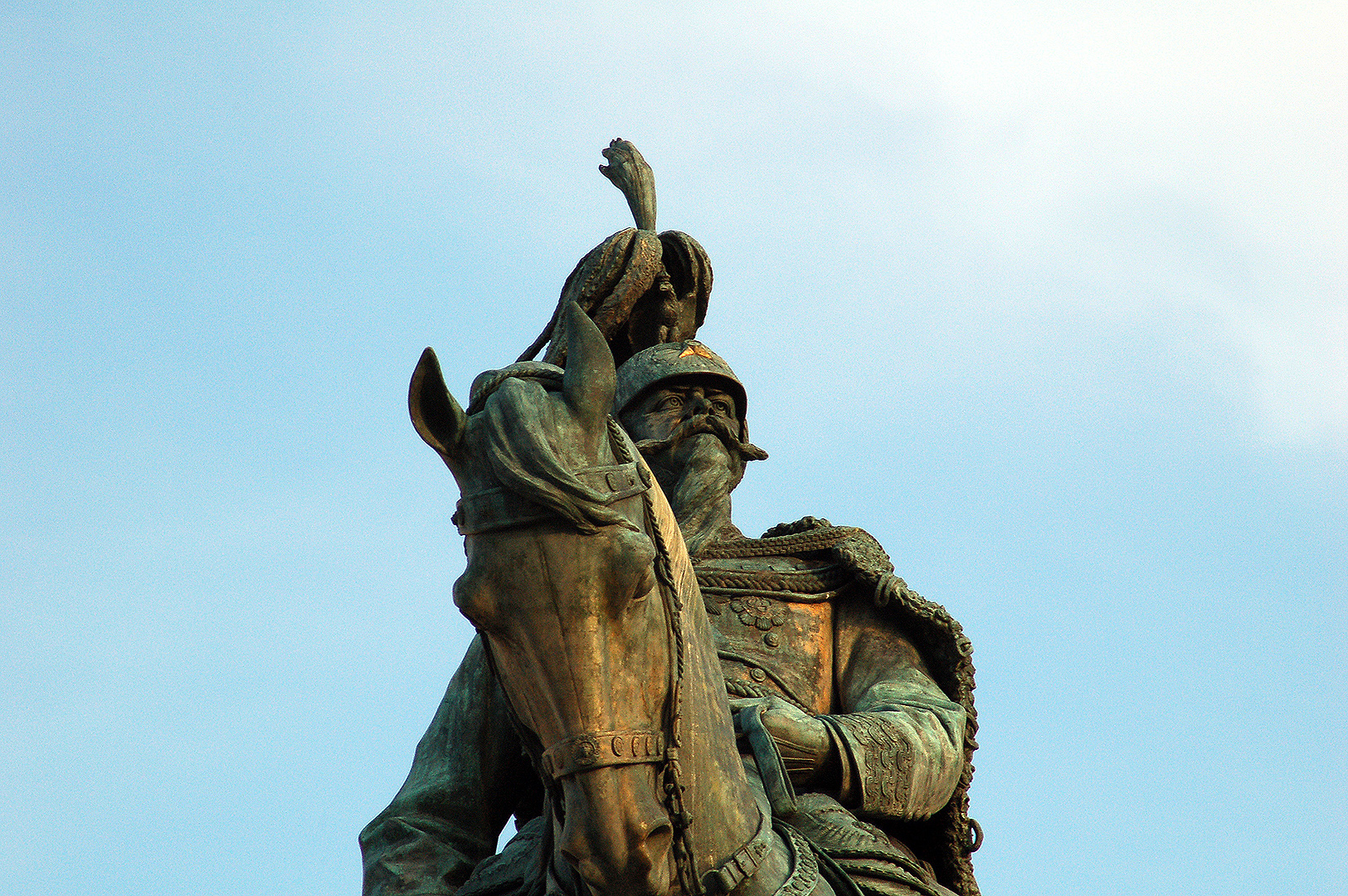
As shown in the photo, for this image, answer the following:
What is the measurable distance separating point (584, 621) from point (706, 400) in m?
4.45

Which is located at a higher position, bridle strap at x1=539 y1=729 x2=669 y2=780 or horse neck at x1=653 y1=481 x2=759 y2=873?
horse neck at x1=653 y1=481 x2=759 y2=873

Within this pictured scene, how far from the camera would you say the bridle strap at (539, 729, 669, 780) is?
5.98 meters

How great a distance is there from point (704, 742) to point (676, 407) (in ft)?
12.6

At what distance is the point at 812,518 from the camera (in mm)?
10188

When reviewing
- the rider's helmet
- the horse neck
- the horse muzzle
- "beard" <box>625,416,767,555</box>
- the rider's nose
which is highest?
the rider's helmet

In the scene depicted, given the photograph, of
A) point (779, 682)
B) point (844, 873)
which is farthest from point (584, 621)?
point (779, 682)

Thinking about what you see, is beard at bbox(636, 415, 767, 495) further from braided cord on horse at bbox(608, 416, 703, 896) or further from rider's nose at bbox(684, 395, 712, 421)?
braided cord on horse at bbox(608, 416, 703, 896)

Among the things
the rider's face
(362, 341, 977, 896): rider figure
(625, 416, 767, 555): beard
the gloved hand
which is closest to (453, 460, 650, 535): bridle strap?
(362, 341, 977, 896): rider figure

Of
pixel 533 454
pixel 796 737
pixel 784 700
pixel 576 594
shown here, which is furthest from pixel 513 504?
pixel 784 700

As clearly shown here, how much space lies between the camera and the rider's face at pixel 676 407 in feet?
33.4

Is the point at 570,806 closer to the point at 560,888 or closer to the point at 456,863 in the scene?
the point at 560,888

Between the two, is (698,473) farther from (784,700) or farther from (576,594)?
(576,594)

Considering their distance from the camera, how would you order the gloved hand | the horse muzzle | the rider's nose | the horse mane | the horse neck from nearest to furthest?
the horse mane → the horse muzzle → the horse neck → the gloved hand → the rider's nose

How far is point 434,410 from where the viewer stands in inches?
240
